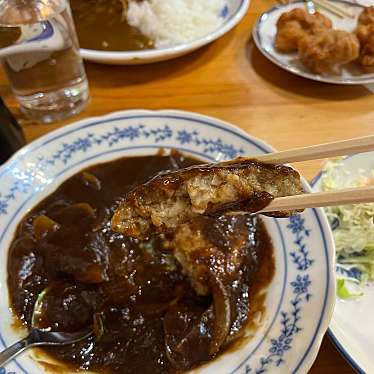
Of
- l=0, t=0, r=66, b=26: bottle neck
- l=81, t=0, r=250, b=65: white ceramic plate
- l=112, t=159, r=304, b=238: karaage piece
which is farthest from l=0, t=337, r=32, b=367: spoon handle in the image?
l=81, t=0, r=250, b=65: white ceramic plate

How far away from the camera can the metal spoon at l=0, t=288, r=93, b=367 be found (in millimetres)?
1436

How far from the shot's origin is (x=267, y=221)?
180 centimetres

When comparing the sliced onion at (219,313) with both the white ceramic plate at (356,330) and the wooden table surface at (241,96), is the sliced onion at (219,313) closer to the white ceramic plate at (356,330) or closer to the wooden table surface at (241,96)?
the white ceramic plate at (356,330)

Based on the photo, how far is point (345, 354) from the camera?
134 centimetres

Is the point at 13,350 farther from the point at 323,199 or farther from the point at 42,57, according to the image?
the point at 42,57

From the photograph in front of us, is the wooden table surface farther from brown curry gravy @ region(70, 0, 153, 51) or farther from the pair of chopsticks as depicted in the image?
the pair of chopsticks

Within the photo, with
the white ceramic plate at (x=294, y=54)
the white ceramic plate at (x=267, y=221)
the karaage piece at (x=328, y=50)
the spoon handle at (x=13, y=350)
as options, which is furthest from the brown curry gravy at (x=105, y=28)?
the spoon handle at (x=13, y=350)

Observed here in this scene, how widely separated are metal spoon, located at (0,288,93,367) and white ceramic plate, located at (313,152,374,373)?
80 centimetres

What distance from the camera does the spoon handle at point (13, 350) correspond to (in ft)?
4.56

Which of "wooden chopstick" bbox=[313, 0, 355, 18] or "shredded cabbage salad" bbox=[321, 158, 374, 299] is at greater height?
"wooden chopstick" bbox=[313, 0, 355, 18]

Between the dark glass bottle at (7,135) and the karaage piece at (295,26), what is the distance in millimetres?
1611

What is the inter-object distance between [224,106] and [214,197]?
144 centimetres

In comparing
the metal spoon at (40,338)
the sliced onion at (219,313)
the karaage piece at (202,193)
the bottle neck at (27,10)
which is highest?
the bottle neck at (27,10)

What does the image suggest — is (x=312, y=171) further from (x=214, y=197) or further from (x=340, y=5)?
(x=340, y=5)
